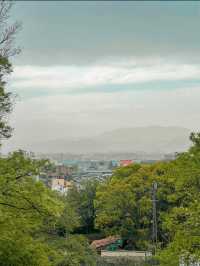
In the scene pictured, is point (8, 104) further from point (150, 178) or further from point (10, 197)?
point (150, 178)

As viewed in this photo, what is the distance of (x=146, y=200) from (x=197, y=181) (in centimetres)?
1553

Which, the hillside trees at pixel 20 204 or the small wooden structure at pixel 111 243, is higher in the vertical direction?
the hillside trees at pixel 20 204

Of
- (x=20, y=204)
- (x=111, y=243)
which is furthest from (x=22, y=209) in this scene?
(x=111, y=243)

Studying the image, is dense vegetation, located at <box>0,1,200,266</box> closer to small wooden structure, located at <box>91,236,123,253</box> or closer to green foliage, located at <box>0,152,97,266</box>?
green foliage, located at <box>0,152,97,266</box>

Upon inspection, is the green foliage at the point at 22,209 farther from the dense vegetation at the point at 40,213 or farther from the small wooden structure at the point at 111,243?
the small wooden structure at the point at 111,243

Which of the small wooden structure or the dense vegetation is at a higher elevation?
the dense vegetation

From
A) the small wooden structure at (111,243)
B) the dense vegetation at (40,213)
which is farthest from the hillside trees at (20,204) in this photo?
the small wooden structure at (111,243)

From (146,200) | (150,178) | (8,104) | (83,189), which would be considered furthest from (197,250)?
(83,189)

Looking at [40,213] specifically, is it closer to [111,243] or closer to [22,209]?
[22,209]

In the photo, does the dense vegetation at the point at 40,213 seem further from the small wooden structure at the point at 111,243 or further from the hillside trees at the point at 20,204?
the small wooden structure at the point at 111,243

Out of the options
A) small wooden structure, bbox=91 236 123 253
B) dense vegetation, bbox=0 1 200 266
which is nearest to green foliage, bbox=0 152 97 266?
dense vegetation, bbox=0 1 200 266

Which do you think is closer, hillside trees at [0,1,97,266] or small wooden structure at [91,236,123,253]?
hillside trees at [0,1,97,266]

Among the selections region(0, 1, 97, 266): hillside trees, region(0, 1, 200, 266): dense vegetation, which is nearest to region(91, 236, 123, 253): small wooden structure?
region(0, 1, 200, 266): dense vegetation

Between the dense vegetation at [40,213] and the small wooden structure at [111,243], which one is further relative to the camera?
the small wooden structure at [111,243]
